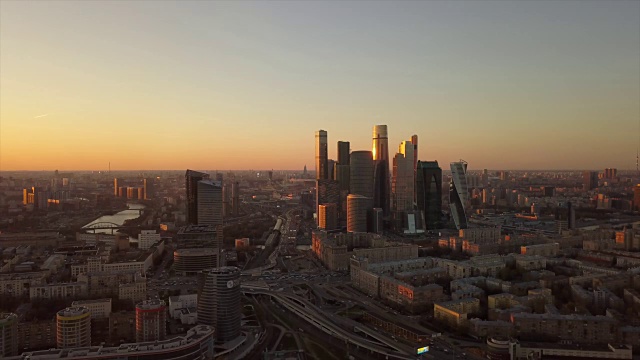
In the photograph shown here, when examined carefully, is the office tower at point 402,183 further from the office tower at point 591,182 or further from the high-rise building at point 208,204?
the office tower at point 591,182

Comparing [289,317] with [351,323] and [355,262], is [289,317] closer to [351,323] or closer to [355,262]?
[351,323]

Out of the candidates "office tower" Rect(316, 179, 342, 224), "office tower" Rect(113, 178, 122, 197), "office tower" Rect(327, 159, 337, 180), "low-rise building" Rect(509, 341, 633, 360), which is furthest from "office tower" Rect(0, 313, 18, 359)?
"office tower" Rect(113, 178, 122, 197)

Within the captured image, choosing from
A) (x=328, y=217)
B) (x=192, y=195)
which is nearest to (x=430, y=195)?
(x=328, y=217)

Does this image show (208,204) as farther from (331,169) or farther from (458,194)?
(458,194)

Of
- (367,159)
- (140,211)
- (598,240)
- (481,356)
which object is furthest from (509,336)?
(140,211)

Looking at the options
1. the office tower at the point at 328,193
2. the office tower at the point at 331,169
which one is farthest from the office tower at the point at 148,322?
the office tower at the point at 331,169

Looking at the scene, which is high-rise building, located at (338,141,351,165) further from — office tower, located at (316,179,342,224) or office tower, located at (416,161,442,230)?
office tower, located at (416,161,442,230)
